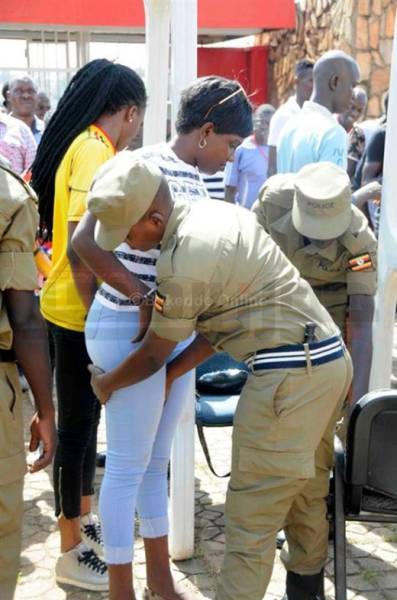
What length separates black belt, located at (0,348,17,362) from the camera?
1966 mm

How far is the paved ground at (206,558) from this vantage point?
9.52 ft

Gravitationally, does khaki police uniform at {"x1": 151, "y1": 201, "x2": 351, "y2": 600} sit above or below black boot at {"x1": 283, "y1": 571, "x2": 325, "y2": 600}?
above

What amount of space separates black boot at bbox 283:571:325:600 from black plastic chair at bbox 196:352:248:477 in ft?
2.87

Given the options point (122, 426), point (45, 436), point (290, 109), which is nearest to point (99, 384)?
point (122, 426)

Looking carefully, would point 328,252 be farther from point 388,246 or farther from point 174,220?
point 174,220

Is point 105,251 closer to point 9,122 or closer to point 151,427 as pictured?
point 151,427

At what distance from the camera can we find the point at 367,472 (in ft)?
7.55

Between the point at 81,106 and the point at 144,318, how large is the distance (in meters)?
0.87

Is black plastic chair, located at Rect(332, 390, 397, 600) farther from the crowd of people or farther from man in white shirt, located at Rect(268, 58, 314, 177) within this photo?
man in white shirt, located at Rect(268, 58, 314, 177)

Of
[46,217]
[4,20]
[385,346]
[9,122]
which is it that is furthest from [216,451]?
[4,20]

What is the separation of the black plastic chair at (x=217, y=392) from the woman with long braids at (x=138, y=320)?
813mm

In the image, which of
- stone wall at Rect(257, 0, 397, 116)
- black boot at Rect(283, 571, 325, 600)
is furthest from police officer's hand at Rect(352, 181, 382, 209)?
stone wall at Rect(257, 0, 397, 116)

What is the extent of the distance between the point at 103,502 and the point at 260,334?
71 cm

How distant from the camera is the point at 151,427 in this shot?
240 centimetres
